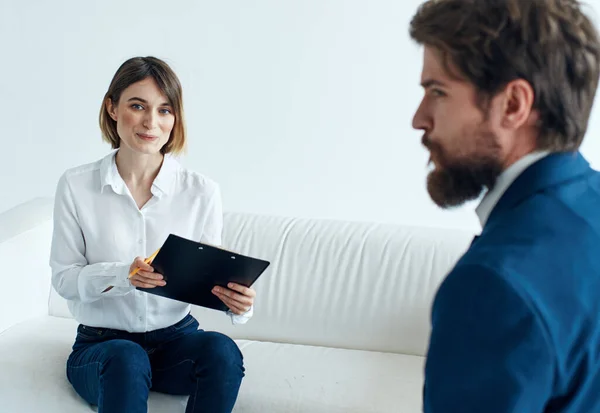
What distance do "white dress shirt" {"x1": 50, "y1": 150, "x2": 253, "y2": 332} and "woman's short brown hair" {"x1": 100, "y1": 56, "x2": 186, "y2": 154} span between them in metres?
0.08

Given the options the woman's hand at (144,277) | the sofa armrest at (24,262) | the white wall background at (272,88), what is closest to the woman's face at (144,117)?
the woman's hand at (144,277)

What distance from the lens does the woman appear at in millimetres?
2062

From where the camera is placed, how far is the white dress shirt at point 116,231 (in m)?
2.17

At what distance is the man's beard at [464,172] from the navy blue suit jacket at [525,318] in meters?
0.09

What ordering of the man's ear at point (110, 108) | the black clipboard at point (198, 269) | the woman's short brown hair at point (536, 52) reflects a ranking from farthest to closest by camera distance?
1. the man's ear at point (110, 108)
2. the black clipboard at point (198, 269)
3. the woman's short brown hair at point (536, 52)

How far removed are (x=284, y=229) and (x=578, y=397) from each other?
176cm

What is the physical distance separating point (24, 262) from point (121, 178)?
0.59 m

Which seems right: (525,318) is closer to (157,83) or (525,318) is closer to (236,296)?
(236,296)

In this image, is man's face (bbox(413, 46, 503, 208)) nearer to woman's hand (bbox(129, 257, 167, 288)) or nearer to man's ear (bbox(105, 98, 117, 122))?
woman's hand (bbox(129, 257, 167, 288))

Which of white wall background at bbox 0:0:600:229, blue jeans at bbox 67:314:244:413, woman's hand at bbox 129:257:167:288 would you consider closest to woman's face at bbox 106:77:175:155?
woman's hand at bbox 129:257:167:288

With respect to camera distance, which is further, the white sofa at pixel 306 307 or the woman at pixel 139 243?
the white sofa at pixel 306 307

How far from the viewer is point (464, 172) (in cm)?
116

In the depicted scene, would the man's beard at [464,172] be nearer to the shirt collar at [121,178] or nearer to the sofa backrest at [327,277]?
the shirt collar at [121,178]

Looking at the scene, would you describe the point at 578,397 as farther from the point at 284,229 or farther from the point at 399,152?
the point at 399,152
